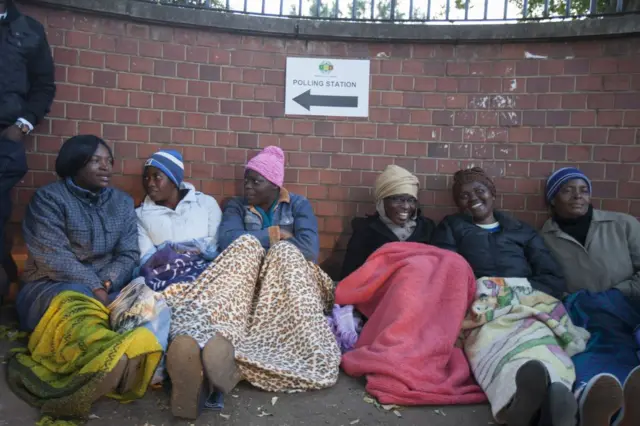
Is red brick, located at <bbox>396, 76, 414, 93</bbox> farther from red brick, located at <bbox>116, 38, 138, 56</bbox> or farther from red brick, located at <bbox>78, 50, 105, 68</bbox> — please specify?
red brick, located at <bbox>78, 50, 105, 68</bbox>

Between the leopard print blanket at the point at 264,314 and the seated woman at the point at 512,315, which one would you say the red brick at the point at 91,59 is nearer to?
the leopard print blanket at the point at 264,314

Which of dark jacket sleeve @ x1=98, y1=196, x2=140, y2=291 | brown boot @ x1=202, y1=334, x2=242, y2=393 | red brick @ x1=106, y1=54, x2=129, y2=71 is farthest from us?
red brick @ x1=106, y1=54, x2=129, y2=71

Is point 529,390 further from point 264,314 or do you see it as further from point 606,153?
point 606,153

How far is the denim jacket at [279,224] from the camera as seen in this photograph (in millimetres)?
3838

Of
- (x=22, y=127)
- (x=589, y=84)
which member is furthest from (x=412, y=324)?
(x=22, y=127)

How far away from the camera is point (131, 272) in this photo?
361cm

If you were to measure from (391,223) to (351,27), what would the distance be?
170 cm

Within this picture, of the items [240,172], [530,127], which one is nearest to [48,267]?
[240,172]

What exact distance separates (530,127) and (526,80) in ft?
1.29

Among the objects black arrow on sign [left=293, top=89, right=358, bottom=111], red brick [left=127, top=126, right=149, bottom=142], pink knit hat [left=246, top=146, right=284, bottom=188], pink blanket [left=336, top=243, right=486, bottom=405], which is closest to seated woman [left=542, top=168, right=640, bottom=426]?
pink blanket [left=336, top=243, right=486, bottom=405]

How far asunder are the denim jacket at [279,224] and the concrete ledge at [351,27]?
1.42 meters

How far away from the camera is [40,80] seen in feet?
13.1

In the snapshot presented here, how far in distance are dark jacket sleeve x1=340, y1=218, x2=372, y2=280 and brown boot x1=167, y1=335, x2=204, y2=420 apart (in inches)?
67.4

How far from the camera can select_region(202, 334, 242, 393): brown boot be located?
247 centimetres
